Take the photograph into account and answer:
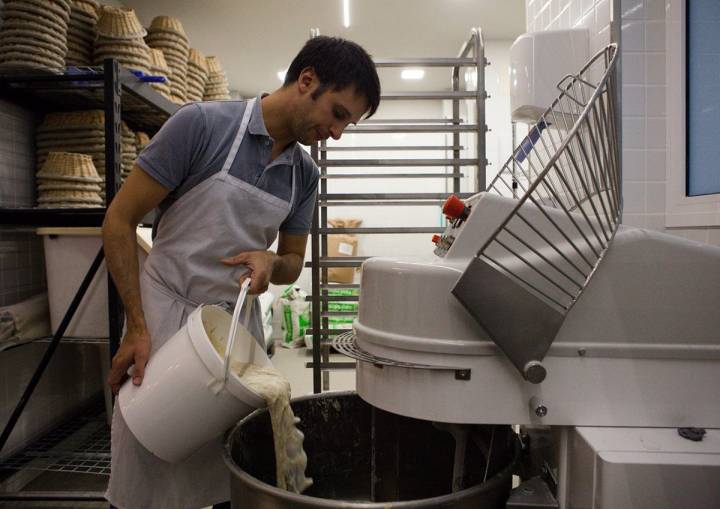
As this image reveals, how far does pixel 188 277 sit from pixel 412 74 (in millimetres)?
4722

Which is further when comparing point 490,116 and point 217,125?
point 490,116

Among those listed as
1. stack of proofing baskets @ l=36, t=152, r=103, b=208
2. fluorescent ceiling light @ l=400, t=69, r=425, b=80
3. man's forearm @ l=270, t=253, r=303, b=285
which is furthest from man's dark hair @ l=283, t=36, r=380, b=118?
fluorescent ceiling light @ l=400, t=69, r=425, b=80

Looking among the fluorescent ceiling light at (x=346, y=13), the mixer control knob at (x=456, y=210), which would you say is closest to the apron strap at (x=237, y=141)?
the mixer control knob at (x=456, y=210)

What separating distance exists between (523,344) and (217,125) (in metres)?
0.79

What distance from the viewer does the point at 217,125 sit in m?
1.10

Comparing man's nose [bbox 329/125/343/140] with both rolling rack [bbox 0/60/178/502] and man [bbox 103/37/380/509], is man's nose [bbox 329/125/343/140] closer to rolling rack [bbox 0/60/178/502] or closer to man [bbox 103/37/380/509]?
man [bbox 103/37/380/509]

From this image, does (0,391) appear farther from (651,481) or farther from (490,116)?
(490,116)

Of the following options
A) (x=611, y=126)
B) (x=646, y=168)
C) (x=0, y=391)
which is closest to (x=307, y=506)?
(x=611, y=126)

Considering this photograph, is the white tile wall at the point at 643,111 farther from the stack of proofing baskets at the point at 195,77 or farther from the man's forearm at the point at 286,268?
the stack of proofing baskets at the point at 195,77

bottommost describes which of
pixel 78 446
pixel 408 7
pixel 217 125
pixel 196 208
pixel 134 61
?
pixel 78 446

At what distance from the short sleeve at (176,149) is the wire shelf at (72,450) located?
143 centimetres

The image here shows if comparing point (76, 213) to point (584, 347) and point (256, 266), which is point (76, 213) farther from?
point (584, 347)

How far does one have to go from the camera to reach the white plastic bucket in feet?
2.72

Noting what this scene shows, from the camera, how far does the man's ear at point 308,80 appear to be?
1059 millimetres
